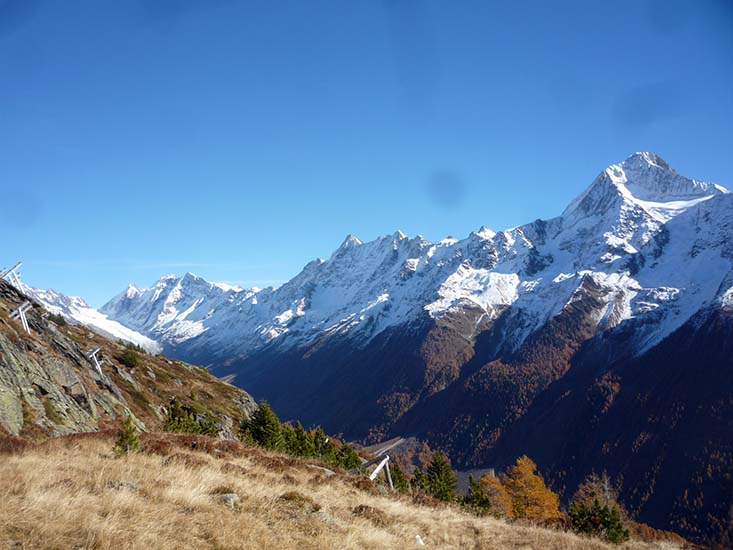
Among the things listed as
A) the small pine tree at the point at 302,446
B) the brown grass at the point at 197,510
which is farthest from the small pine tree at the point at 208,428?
the brown grass at the point at 197,510

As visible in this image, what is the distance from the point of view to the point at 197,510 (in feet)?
32.2

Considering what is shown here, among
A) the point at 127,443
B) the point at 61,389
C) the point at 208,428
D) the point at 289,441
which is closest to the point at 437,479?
the point at 289,441

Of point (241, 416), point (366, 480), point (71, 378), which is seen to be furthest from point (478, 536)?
point (241, 416)

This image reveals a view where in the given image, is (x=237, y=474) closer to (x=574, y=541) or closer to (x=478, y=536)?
(x=478, y=536)

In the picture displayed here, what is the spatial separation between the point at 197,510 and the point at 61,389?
27634 millimetres

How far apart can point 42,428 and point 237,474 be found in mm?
14465

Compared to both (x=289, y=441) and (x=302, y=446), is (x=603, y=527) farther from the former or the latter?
(x=289, y=441)

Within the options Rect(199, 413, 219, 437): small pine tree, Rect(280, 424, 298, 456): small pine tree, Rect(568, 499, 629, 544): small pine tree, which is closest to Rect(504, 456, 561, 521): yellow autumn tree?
Rect(280, 424, 298, 456): small pine tree

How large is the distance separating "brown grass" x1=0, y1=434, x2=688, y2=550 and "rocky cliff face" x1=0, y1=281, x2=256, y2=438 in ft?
24.8

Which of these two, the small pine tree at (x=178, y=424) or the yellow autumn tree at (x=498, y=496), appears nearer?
the small pine tree at (x=178, y=424)

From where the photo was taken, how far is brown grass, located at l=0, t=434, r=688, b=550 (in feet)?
26.2

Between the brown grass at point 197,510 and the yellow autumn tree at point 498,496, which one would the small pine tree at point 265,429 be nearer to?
the brown grass at point 197,510

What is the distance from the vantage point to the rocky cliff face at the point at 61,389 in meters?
23.7

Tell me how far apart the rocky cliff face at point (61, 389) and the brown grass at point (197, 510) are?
7568 millimetres
